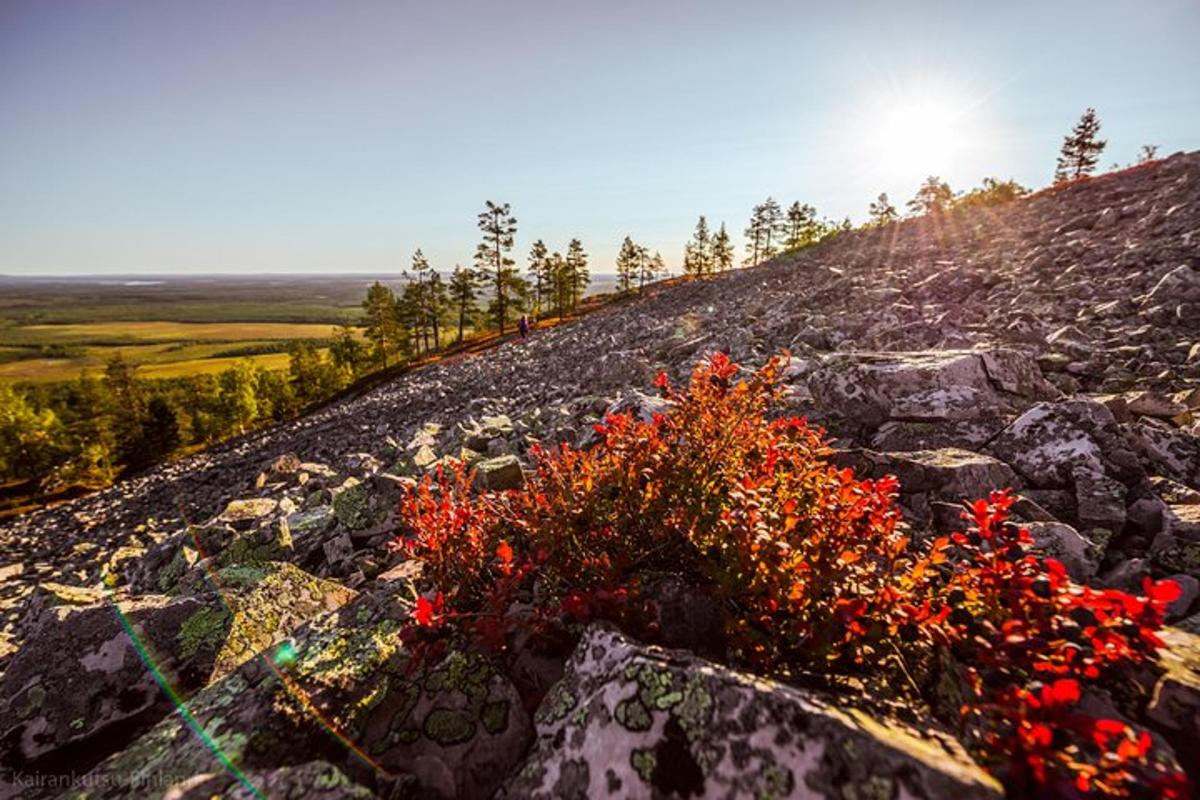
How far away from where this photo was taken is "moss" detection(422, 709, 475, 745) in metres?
2.98

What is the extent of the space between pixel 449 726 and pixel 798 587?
2.29m

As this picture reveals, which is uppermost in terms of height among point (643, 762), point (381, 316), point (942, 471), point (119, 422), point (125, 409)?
point (942, 471)

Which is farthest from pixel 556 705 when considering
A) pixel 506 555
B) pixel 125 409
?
pixel 125 409

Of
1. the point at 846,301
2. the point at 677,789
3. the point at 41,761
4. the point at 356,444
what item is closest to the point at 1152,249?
the point at 846,301

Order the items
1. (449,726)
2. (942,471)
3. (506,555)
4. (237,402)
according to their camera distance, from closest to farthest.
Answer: (449,726), (506,555), (942,471), (237,402)

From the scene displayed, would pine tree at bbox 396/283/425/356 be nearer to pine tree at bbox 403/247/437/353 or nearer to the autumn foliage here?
pine tree at bbox 403/247/437/353

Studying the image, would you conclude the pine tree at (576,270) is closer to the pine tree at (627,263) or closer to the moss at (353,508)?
the pine tree at (627,263)

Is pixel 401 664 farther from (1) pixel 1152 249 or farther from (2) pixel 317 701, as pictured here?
(1) pixel 1152 249

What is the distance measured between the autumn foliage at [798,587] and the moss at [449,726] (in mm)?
408

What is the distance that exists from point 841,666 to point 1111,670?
4.46 ft

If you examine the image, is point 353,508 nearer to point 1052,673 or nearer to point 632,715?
point 632,715

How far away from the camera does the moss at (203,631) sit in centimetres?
424

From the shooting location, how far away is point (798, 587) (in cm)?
289

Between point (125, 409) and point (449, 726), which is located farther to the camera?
point (125, 409)
